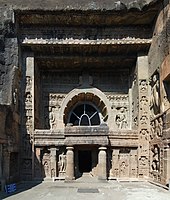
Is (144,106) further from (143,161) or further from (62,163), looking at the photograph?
(62,163)

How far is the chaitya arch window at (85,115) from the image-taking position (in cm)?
1675

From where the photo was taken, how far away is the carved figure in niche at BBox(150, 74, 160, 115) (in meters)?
12.3

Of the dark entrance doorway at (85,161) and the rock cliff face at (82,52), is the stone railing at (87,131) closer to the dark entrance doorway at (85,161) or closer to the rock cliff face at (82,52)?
the rock cliff face at (82,52)

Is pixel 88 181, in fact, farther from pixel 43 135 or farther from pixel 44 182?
pixel 43 135

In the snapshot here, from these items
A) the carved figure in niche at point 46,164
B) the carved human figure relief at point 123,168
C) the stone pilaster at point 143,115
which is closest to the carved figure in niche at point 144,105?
the stone pilaster at point 143,115

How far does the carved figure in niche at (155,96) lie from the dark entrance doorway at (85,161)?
3773mm

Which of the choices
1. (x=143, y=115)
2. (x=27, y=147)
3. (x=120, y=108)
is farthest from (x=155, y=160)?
(x=27, y=147)

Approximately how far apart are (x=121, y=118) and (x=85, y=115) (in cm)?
201

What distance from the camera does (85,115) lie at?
16781mm

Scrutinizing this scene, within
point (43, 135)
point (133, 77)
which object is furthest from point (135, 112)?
point (43, 135)

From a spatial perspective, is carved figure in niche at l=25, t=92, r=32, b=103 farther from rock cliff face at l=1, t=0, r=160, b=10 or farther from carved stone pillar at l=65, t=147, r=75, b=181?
rock cliff face at l=1, t=0, r=160, b=10

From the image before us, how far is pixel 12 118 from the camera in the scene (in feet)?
39.1

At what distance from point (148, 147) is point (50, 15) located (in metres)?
6.77

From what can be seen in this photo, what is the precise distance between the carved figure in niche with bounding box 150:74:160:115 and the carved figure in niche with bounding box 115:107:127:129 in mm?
2745
